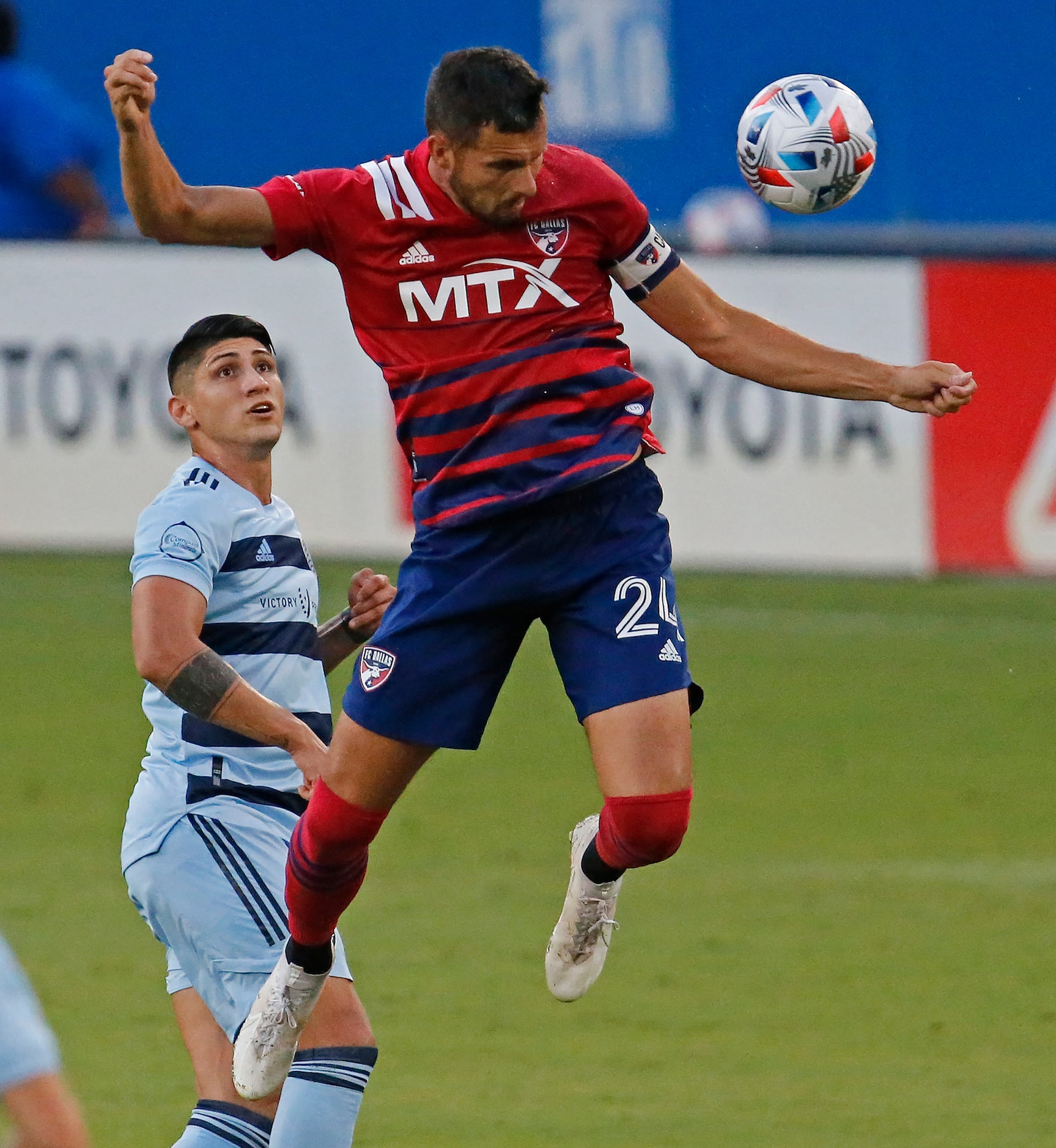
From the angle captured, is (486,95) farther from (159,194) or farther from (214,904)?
(214,904)

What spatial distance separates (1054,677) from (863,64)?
39.4 ft

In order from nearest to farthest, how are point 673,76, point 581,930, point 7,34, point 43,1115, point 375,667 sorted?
point 43,1115 → point 375,667 → point 581,930 → point 7,34 → point 673,76

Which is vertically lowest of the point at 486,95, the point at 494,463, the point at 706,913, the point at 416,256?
the point at 706,913

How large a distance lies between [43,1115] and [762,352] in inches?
114

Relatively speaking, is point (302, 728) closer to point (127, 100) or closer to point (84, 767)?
point (127, 100)

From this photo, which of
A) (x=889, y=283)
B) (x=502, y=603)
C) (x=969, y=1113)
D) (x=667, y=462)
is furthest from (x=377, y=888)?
(x=889, y=283)

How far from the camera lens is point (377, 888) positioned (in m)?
9.04

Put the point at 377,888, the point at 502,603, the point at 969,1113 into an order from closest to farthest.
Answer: the point at 502,603, the point at 969,1113, the point at 377,888

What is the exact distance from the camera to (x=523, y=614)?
5562 mm

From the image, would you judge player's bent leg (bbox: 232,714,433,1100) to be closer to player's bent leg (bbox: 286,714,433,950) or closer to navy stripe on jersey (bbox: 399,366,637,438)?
player's bent leg (bbox: 286,714,433,950)

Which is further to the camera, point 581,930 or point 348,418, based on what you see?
point 348,418

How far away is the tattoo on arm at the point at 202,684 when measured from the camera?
5090 millimetres

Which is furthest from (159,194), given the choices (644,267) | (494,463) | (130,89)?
(644,267)

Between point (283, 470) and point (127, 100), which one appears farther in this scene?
point (283, 470)
